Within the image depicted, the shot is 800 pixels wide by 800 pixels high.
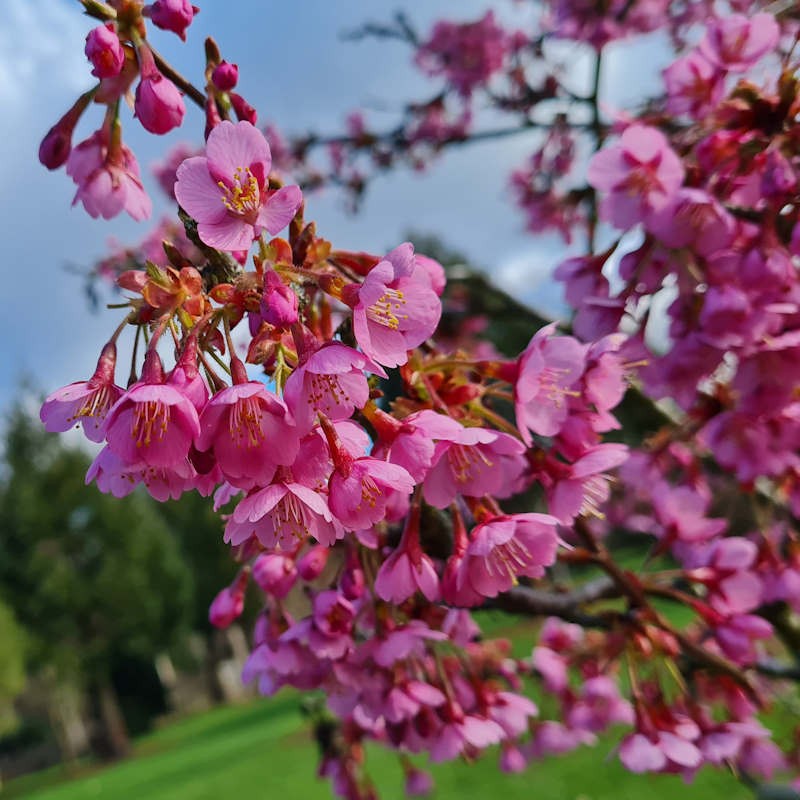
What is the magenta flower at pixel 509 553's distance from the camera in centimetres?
78

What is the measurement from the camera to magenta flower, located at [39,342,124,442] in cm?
70

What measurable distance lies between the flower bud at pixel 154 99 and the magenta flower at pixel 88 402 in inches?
12.6

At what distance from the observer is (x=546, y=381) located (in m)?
0.89

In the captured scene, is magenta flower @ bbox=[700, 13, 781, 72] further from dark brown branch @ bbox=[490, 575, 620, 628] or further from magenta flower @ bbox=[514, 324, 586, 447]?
dark brown branch @ bbox=[490, 575, 620, 628]

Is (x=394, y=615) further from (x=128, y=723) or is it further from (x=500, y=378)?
(x=128, y=723)

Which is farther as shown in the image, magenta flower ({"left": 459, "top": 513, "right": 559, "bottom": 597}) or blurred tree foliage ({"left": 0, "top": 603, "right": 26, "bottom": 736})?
blurred tree foliage ({"left": 0, "top": 603, "right": 26, "bottom": 736})

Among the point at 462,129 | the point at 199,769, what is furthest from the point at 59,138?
the point at 199,769

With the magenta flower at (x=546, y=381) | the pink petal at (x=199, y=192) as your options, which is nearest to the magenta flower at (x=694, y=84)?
the magenta flower at (x=546, y=381)

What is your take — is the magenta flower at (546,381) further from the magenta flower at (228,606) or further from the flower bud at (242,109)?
the magenta flower at (228,606)

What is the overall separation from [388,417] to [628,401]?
53.8 inches

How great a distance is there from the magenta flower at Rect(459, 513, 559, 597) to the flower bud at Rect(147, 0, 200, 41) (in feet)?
2.46

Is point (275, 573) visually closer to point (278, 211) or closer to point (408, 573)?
point (408, 573)

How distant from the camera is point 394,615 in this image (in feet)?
3.17

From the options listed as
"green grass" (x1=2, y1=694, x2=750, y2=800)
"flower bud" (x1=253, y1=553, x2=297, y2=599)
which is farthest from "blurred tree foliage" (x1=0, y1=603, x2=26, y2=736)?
"flower bud" (x1=253, y1=553, x2=297, y2=599)
